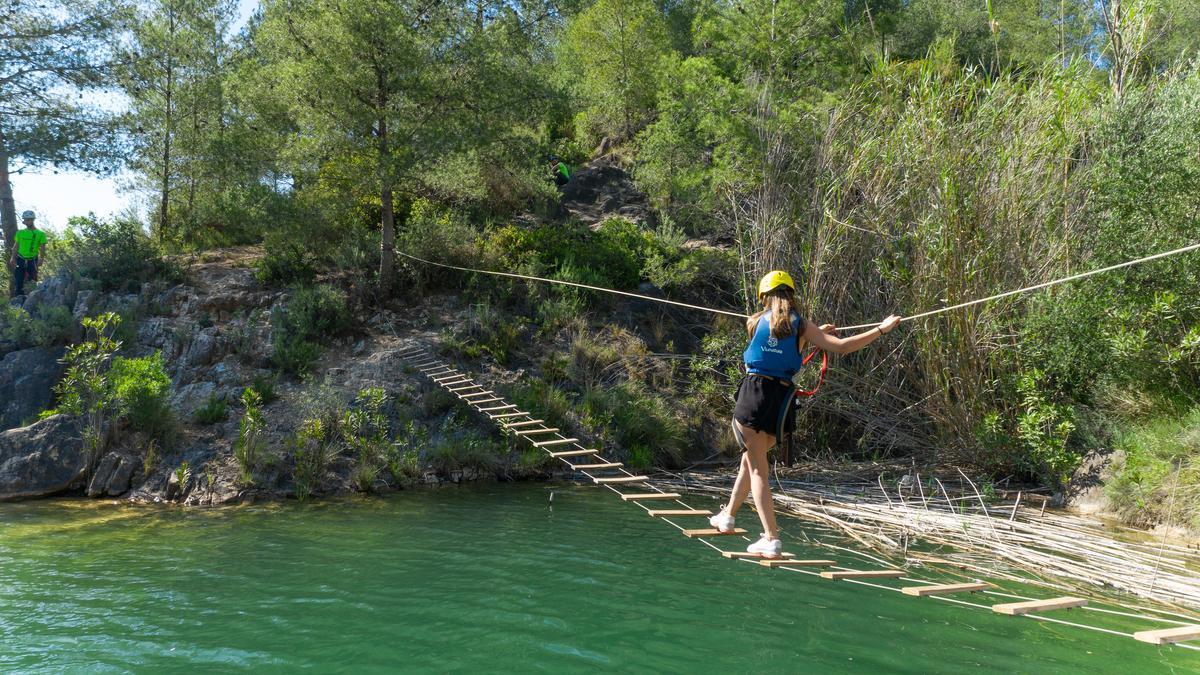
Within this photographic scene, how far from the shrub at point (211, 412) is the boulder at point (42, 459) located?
1.36 meters

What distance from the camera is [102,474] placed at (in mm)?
10008

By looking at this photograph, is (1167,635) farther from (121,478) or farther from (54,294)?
(54,294)

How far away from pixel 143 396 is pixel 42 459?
4.12ft

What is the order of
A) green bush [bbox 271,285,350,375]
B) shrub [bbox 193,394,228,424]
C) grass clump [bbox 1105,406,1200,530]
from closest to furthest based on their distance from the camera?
grass clump [bbox 1105,406,1200,530] → shrub [bbox 193,394,228,424] → green bush [bbox 271,285,350,375]

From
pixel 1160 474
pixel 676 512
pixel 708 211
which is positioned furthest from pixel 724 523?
pixel 708 211

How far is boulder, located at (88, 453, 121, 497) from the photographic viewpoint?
9.90 metres

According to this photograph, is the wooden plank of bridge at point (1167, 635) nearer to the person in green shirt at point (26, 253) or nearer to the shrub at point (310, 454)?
the shrub at point (310, 454)

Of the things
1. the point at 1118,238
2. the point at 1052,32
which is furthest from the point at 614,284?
the point at 1052,32

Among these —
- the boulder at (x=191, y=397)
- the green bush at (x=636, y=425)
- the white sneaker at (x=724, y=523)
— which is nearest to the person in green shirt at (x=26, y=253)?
the boulder at (x=191, y=397)

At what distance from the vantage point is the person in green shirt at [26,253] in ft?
46.6

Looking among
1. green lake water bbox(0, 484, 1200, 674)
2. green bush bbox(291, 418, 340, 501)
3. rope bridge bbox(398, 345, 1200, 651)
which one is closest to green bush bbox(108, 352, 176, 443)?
green bush bbox(291, 418, 340, 501)

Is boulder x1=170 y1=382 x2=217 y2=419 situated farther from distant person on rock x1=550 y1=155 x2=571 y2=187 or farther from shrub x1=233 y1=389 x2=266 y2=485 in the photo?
distant person on rock x1=550 y1=155 x2=571 y2=187

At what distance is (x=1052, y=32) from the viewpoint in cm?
1953

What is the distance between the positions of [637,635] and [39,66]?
15535 mm
